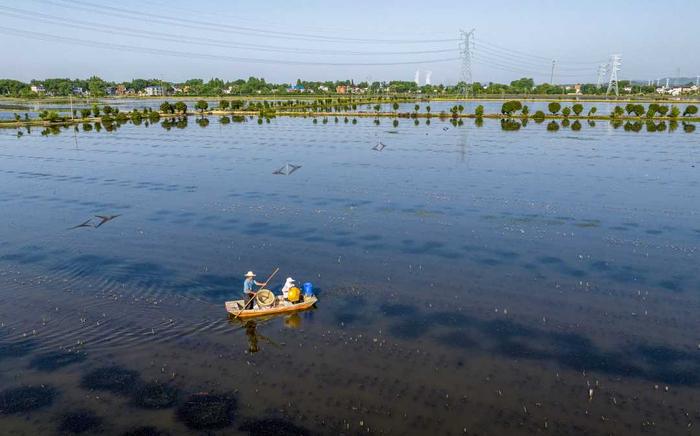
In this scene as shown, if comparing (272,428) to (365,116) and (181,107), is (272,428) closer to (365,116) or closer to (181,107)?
(365,116)

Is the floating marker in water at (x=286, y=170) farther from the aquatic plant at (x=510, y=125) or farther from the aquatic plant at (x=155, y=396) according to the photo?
the aquatic plant at (x=510, y=125)

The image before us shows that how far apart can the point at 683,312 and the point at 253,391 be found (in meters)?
14.6

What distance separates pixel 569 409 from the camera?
12688mm

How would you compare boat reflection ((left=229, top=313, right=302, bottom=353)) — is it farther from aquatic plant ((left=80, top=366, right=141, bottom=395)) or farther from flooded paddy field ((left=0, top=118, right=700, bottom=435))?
aquatic plant ((left=80, top=366, right=141, bottom=395))

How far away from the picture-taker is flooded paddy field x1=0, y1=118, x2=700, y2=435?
42.1ft

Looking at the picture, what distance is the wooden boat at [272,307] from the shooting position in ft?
56.4

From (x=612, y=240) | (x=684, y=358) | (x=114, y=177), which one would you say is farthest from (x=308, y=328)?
(x=114, y=177)

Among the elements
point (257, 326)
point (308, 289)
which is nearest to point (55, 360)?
point (257, 326)

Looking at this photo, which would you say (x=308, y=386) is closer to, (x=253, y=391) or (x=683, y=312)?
(x=253, y=391)

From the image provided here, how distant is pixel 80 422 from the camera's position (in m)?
12.4

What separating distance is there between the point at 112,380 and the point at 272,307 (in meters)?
5.53

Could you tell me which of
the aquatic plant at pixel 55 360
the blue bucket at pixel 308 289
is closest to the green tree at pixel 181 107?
the blue bucket at pixel 308 289

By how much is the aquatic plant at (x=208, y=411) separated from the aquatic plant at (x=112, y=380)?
1838 mm

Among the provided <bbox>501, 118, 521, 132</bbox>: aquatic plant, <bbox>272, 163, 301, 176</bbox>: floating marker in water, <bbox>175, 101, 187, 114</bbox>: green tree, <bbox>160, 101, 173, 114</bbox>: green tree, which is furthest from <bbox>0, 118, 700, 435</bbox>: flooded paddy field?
<bbox>160, 101, 173, 114</bbox>: green tree
